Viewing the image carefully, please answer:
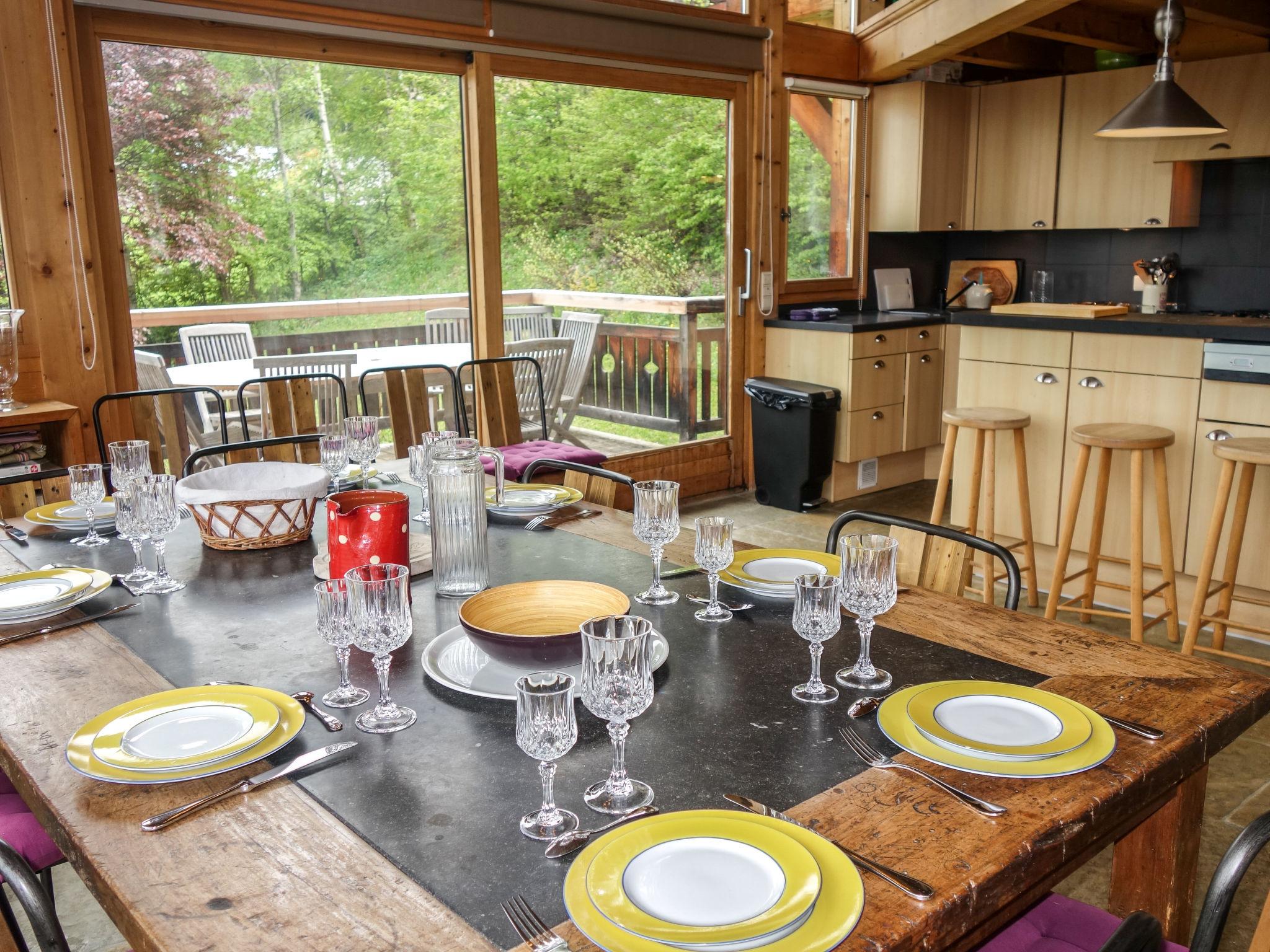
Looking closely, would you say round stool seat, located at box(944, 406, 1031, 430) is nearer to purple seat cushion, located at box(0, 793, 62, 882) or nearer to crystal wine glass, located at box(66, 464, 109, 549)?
crystal wine glass, located at box(66, 464, 109, 549)

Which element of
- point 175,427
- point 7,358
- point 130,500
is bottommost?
point 175,427

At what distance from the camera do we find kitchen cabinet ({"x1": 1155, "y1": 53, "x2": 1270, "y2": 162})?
4.65 metres

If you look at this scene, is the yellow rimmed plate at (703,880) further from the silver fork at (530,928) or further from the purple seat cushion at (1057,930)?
the purple seat cushion at (1057,930)

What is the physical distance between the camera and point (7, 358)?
3.28m

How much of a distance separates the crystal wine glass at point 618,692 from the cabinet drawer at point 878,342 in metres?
4.33

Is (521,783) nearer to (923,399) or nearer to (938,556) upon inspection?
(938,556)

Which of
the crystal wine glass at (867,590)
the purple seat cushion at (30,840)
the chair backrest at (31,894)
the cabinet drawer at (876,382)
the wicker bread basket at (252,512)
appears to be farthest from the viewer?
the cabinet drawer at (876,382)

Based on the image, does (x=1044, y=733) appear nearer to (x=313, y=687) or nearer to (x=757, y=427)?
(x=313, y=687)

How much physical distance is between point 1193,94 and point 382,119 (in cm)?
361

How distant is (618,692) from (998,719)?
0.51m

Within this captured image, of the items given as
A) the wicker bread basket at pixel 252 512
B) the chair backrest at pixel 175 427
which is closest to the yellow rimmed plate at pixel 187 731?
the wicker bread basket at pixel 252 512

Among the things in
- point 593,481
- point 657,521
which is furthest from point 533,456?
point 657,521

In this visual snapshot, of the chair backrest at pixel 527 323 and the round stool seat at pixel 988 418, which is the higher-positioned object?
the chair backrest at pixel 527 323

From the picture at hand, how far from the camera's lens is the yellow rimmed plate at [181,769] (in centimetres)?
121
